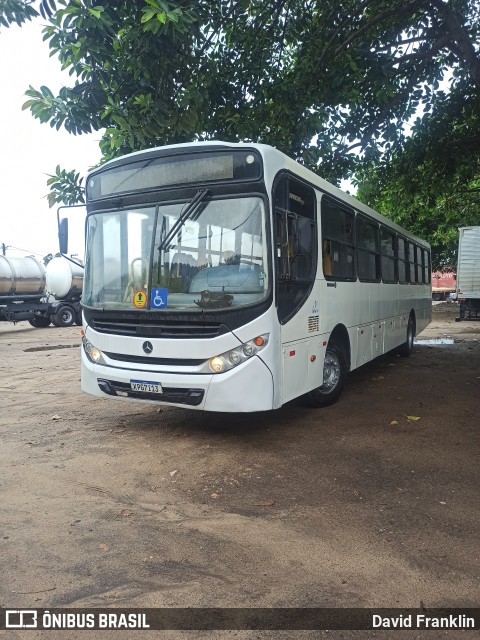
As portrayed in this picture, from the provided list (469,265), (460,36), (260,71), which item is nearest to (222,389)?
(260,71)

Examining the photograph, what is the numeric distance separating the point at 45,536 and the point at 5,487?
1128 mm

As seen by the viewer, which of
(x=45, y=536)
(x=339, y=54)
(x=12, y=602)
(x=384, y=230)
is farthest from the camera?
(x=384, y=230)

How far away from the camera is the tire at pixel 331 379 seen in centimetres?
695

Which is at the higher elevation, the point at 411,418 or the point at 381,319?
the point at 381,319

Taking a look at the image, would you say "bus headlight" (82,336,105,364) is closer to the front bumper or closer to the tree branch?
the front bumper

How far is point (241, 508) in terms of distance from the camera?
158 inches

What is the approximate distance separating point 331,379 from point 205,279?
282 cm

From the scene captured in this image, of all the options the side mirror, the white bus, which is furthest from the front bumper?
the side mirror

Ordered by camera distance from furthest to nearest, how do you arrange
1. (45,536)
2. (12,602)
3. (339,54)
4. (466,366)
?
(466,366) < (339,54) < (45,536) < (12,602)

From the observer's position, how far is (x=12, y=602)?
282 centimetres

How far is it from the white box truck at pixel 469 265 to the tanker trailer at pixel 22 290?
56.5 feet

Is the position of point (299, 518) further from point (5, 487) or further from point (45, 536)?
point (5, 487)

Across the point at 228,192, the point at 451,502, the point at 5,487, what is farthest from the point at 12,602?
the point at 228,192

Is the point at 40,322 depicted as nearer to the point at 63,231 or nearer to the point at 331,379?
the point at 63,231
